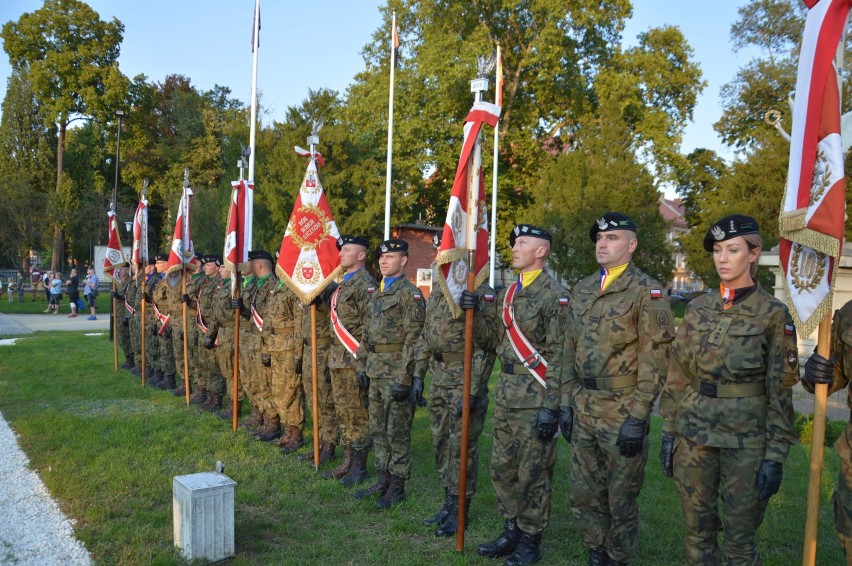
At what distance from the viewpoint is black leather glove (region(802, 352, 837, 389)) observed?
119 inches

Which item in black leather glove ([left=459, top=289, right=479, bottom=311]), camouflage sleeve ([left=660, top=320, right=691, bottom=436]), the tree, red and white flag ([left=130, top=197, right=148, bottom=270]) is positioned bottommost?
camouflage sleeve ([left=660, top=320, right=691, bottom=436])

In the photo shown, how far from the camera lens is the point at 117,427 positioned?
802 centimetres

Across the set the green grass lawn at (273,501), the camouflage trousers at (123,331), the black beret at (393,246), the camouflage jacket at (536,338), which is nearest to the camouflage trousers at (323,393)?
the green grass lawn at (273,501)

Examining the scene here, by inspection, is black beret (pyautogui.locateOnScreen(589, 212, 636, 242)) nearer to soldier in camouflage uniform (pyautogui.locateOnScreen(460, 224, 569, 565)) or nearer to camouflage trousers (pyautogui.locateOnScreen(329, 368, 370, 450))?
soldier in camouflage uniform (pyautogui.locateOnScreen(460, 224, 569, 565))

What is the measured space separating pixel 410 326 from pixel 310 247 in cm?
209

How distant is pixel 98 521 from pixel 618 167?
23.1 metres

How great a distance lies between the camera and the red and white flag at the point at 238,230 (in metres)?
8.39

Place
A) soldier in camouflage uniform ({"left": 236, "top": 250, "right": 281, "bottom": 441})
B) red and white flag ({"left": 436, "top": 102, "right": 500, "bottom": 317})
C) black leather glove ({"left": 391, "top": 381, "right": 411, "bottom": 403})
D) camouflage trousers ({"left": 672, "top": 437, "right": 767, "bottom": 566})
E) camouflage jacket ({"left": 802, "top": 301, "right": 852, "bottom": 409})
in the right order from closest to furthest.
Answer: camouflage jacket ({"left": 802, "top": 301, "right": 852, "bottom": 409})
camouflage trousers ({"left": 672, "top": 437, "right": 767, "bottom": 566})
red and white flag ({"left": 436, "top": 102, "right": 500, "bottom": 317})
black leather glove ({"left": 391, "top": 381, "right": 411, "bottom": 403})
soldier in camouflage uniform ({"left": 236, "top": 250, "right": 281, "bottom": 441})

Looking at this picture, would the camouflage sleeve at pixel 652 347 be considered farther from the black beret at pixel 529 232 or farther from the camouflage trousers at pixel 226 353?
the camouflage trousers at pixel 226 353

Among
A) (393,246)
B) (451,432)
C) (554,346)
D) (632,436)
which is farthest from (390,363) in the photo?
(632,436)

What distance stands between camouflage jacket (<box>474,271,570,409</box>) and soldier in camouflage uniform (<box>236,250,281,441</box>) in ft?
13.3

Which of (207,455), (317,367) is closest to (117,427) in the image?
(207,455)

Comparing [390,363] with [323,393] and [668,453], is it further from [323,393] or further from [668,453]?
[668,453]

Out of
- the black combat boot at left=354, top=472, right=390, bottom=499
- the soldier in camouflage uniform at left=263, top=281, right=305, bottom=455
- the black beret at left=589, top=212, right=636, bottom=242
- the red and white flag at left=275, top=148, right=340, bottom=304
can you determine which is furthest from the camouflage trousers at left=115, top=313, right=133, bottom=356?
the black beret at left=589, top=212, right=636, bottom=242
